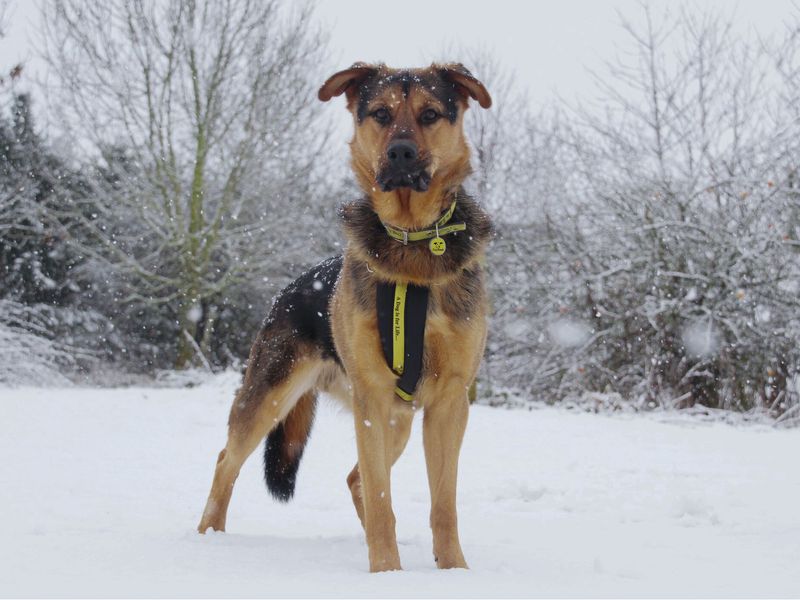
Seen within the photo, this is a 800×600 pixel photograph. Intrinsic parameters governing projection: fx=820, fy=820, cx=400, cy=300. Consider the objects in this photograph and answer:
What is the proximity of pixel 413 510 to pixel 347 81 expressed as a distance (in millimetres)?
3099

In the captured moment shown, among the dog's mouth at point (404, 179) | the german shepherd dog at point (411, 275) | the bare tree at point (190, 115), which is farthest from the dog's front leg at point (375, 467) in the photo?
the bare tree at point (190, 115)

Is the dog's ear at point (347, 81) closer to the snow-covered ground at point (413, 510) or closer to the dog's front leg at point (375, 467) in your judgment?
the dog's front leg at point (375, 467)

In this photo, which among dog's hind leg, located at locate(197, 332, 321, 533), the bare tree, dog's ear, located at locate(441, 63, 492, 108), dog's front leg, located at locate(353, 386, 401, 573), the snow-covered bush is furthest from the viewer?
the bare tree

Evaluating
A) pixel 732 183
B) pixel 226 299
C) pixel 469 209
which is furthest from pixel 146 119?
pixel 469 209

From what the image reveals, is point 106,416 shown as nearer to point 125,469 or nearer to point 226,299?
point 125,469

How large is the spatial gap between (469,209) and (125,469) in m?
4.77

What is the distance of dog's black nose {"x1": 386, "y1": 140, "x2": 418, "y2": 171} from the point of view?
344 cm

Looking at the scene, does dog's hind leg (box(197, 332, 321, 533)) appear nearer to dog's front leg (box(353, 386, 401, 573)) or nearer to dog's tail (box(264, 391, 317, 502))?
dog's tail (box(264, 391, 317, 502))

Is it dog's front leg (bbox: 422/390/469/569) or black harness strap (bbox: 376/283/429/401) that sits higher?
black harness strap (bbox: 376/283/429/401)

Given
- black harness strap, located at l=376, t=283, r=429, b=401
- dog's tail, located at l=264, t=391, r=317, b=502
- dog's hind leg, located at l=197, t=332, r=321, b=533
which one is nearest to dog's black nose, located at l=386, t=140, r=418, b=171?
black harness strap, located at l=376, t=283, r=429, b=401

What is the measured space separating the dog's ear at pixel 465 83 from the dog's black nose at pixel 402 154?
0.61 m

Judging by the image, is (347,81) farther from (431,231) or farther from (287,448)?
(287,448)

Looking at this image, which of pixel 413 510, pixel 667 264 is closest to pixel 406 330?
pixel 413 510

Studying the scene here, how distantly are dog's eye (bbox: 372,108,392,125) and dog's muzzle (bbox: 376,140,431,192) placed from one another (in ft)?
0.87
